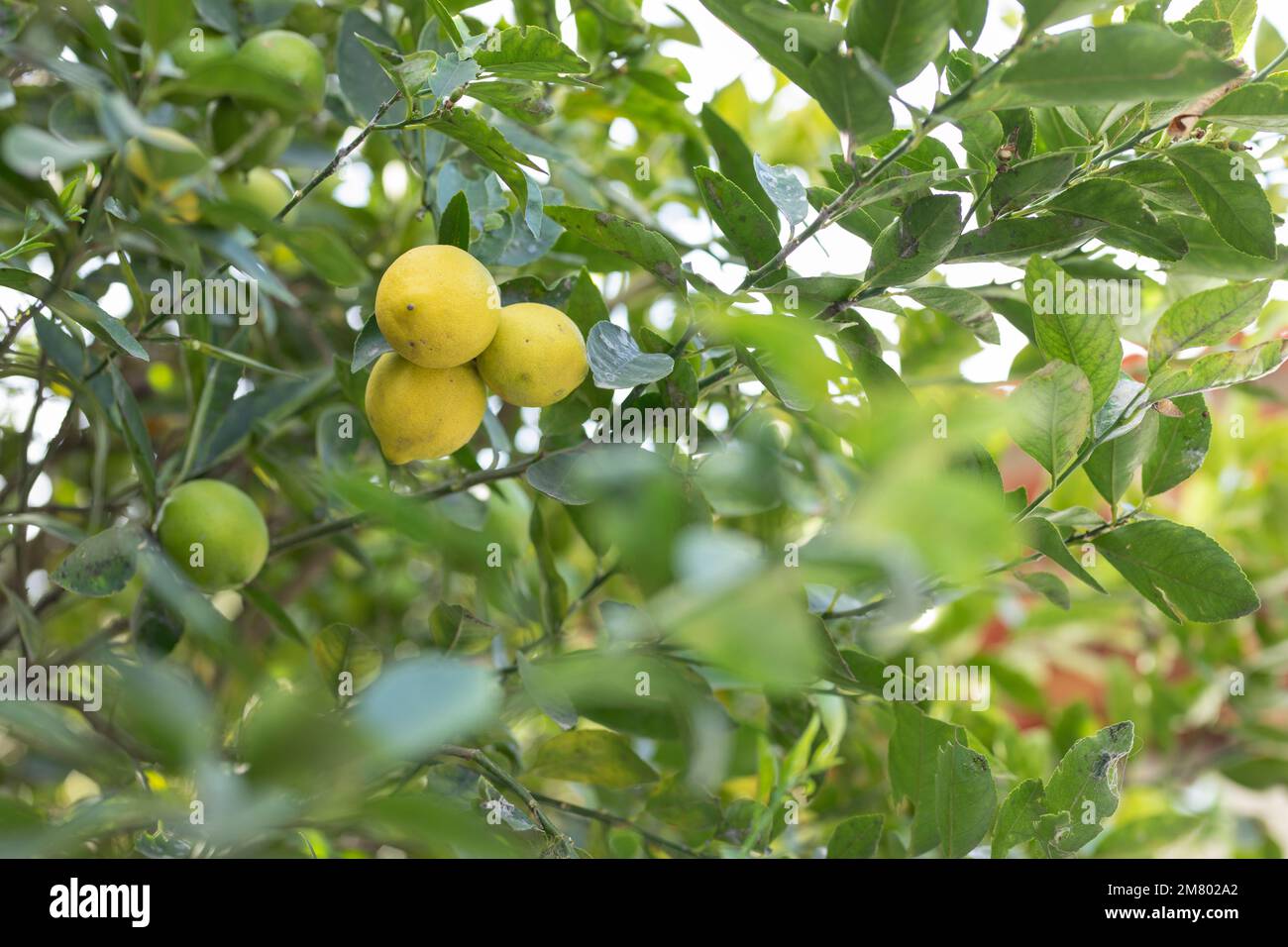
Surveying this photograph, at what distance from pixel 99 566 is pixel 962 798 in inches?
20.8

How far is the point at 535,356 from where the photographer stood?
571mm

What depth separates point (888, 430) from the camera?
211mm

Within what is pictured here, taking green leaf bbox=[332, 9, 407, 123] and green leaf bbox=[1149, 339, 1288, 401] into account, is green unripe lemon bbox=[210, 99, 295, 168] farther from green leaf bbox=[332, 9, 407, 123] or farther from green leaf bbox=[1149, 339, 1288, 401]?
green leaf bbox=[1149, 339, 1288, 401]

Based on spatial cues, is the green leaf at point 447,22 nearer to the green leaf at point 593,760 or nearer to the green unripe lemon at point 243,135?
the green unripe lemon at point 243,135

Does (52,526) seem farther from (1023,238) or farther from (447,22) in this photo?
(1023,238)

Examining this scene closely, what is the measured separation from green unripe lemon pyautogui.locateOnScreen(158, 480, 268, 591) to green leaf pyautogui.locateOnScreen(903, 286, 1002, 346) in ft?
1.51

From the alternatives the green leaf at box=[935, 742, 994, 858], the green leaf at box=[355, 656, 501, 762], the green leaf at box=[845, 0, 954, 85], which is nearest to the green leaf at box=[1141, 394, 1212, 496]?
the green leaf at box=[935, 742, 994, 858]

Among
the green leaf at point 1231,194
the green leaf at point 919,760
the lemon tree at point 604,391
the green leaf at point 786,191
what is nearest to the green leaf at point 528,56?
the lemon tree at point 604,391

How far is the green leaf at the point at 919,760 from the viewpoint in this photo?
64 centimetres

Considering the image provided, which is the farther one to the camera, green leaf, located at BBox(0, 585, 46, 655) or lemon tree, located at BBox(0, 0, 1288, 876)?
green leaf, located at BBox(0, 585, 46, 655)

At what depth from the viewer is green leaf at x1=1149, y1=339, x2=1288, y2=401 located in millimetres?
545

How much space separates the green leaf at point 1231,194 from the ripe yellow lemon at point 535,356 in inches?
13.6

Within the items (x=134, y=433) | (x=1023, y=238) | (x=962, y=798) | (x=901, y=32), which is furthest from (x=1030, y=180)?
(x=134, y=433)

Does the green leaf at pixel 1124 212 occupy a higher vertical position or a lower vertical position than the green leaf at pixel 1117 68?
higher
